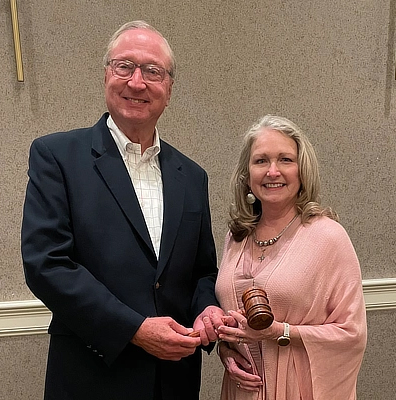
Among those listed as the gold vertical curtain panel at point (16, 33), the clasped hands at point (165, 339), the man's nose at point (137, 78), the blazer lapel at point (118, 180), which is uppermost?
the gold vertical curtain panel at point (16, 33)

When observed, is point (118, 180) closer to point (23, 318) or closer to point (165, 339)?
point (165, 339)

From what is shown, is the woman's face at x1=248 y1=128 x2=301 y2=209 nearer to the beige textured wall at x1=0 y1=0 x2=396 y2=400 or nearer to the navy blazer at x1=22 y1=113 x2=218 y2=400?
the navy blazer at x1=22 y1=113 x2=218 y2=400

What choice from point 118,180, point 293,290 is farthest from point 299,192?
point 118,180

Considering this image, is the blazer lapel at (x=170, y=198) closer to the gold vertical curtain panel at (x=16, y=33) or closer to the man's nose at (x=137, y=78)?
the man's nose at (x=137, y=78)

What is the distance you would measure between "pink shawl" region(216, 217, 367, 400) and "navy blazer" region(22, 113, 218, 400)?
0.81 ft

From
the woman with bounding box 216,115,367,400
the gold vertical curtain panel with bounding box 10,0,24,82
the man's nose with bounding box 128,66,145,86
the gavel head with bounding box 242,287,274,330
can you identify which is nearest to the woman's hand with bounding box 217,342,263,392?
the woman with bounding box 216,115,367,400

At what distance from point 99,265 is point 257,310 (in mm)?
445

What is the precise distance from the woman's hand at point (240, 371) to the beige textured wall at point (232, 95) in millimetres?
884

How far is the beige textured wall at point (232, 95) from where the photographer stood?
215 centimetres

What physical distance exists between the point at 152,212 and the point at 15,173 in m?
0.92

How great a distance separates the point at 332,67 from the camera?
2422 millimetres

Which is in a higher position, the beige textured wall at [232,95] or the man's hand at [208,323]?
the beige textured wall at [232,95]

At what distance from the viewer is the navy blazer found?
133 centimetres

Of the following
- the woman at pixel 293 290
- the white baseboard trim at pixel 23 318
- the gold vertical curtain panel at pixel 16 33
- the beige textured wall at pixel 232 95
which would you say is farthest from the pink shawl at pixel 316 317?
the gold vertical curtain panel at pixel 16 33
